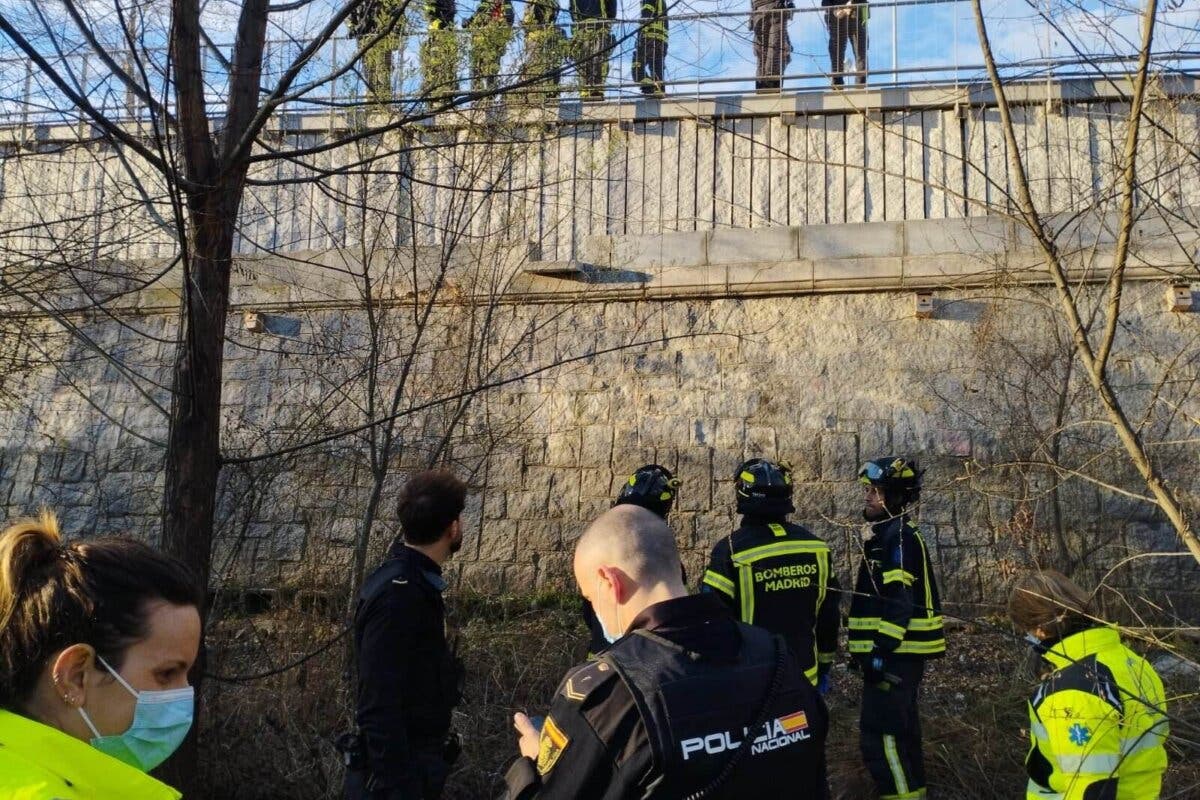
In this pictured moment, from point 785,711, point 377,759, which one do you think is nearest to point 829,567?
point 377,759

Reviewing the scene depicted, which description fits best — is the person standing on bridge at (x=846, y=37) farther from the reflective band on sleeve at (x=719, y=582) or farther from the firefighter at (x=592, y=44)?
the reflective band on sleeve at (x=719, y=582)

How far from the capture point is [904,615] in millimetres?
5270

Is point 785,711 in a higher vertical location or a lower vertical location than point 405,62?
lower

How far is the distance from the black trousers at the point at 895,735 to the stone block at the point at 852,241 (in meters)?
4.09

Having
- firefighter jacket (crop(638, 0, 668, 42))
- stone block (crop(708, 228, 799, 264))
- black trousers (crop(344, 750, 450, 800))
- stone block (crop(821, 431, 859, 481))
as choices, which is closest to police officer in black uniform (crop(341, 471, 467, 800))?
black trousers (crop(344, 750, 450, 800))

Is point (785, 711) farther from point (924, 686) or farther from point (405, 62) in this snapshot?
point (405, 62)

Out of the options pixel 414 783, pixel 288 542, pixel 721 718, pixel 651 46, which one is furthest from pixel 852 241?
pixel 721 718

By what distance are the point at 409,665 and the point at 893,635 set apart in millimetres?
2814

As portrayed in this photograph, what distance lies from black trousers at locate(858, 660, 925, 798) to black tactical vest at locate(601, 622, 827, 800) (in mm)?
3112

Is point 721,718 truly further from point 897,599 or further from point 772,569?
point 897,599

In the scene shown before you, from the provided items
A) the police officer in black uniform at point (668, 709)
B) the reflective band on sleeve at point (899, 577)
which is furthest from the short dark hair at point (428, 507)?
the reflective band on sleeve at point (899, 577)

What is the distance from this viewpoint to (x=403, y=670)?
3.56 m

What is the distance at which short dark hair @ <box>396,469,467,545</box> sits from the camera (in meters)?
3.79

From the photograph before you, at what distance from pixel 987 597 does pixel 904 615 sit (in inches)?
104
